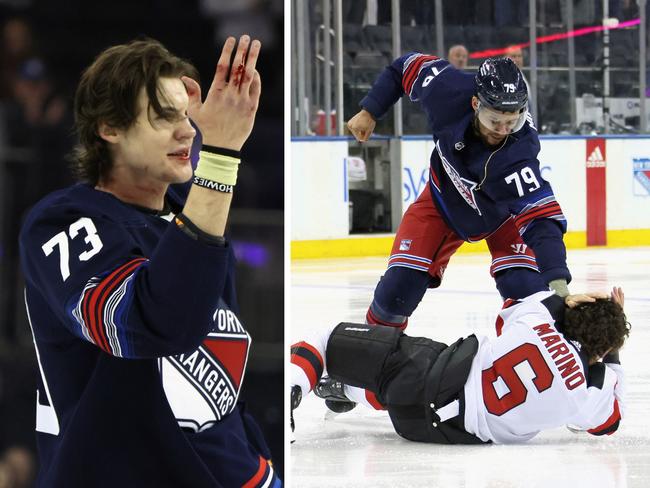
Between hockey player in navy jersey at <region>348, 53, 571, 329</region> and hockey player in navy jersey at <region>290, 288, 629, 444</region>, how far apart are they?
1.00 ft

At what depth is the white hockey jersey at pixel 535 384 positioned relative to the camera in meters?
2.92

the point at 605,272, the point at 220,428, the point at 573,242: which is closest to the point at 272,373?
the point at 220,428

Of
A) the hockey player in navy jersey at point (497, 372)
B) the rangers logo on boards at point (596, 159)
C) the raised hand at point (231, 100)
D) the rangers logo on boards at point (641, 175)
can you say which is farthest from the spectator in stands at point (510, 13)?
the raised hand at point (231, 100)

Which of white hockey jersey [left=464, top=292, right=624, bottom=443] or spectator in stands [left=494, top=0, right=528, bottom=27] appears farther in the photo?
spectator in stands [left=494, top=0, right=528, bottom=27]

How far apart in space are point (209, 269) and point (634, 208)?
1106cm

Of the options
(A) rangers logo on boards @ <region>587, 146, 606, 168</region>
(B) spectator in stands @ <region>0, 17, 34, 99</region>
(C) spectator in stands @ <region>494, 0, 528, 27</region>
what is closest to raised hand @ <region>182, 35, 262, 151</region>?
(B) spectator in stands @ <region>0, 17, 34, 99</region>

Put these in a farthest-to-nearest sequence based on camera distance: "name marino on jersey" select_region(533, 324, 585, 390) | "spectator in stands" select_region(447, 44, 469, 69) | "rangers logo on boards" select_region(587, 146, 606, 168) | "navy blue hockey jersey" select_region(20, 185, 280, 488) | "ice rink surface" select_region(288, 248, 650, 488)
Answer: "rangers logo on boards" select_region(587, 146, 606, 168) → "spectator in stands" select_region(447, 44, 469, 69) → "name marino on jersey" select_region(533, 324, 585, 390) → "ice rink surface" select_region(288, 248, 650, 488) → "navy blue hockey jersey" select_region(20, 185, 280, 488)

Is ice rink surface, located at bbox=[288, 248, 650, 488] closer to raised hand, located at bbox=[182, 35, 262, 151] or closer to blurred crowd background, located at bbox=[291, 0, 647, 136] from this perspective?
raised hand, located at bbox=[182, 35, 262, 151]

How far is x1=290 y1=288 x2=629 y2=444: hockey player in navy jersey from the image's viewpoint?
2.94m

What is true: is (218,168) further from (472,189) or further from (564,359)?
(472,189)

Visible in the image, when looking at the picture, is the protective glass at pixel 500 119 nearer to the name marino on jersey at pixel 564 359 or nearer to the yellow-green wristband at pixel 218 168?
the name marino on jersey at pixel 564 359

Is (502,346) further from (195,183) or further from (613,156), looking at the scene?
(613,156)

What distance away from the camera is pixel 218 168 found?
3.31 ft

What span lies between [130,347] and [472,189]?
277 cm
